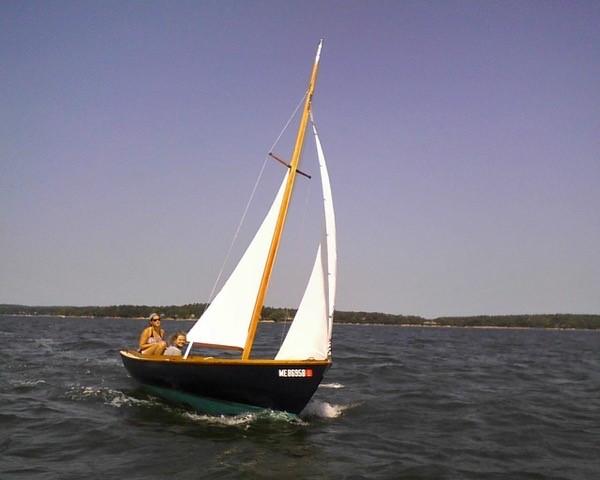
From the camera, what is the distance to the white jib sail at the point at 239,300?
15.1 m

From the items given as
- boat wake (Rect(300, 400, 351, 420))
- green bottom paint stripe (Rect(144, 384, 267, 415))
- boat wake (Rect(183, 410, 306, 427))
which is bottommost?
boat wake (Rect(300, 400, 351, 420))

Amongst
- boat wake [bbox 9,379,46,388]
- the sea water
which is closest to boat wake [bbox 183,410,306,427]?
the sea water

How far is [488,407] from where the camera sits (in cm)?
1723

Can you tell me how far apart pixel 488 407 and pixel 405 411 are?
3.06m

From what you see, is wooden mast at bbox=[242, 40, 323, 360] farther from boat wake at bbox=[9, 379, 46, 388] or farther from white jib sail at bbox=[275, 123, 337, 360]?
boat wake at bbox=[9, 379, 46, 388]

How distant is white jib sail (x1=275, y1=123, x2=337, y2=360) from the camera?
13930 millimetres

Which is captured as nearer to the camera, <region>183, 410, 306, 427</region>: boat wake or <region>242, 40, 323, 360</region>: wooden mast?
<region>183, 410, 306, 427</region>: boat wake

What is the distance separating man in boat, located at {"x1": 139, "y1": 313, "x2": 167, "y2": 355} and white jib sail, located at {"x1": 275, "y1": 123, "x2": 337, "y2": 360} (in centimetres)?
552

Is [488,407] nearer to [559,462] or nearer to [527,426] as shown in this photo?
[527,426]

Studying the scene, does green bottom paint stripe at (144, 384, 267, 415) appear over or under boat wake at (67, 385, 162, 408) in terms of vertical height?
over

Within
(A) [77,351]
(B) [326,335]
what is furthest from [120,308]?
(B) [326,335]

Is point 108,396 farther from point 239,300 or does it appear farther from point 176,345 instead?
point 239,300

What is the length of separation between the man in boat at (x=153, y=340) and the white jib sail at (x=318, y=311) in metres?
5.52

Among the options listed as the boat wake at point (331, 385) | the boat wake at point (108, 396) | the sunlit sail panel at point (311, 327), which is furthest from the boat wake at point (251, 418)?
the boat wake at point (331, 385)
